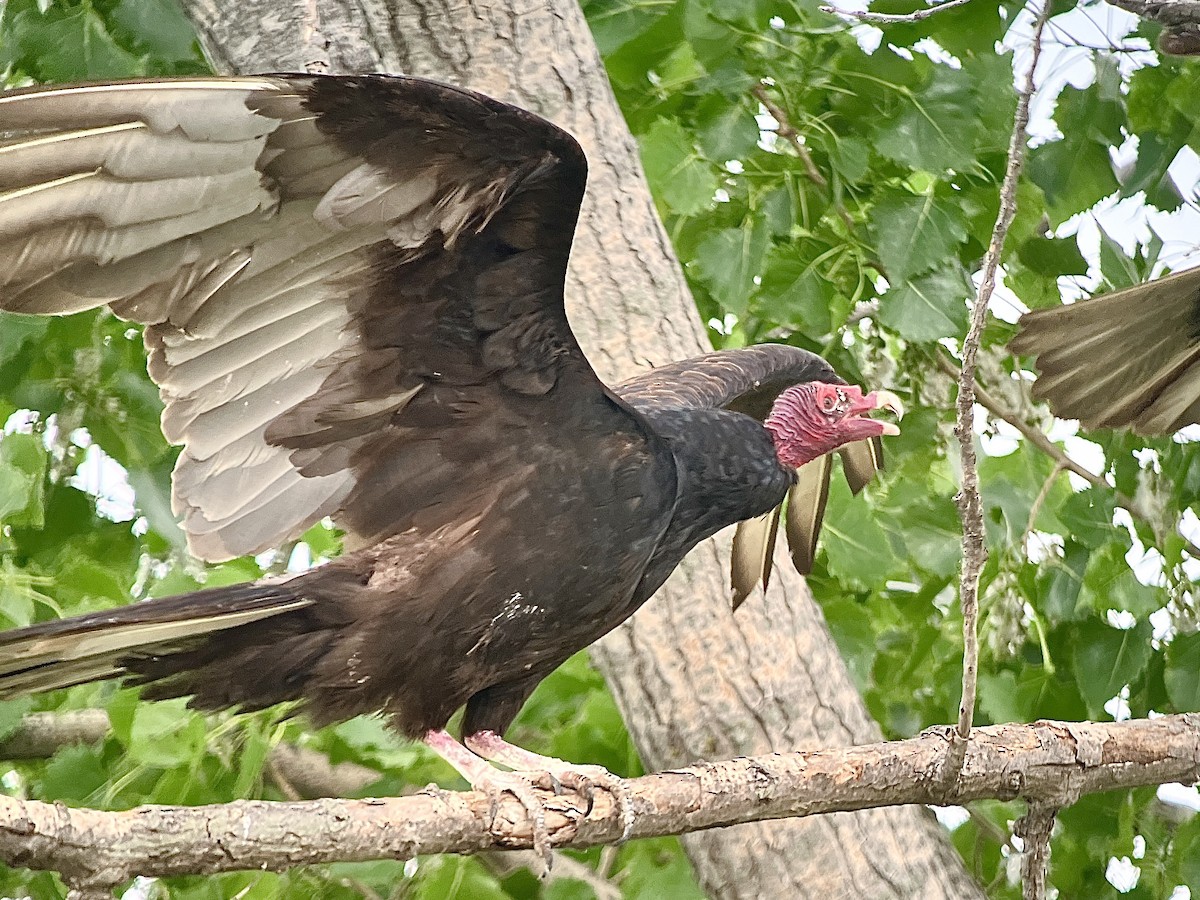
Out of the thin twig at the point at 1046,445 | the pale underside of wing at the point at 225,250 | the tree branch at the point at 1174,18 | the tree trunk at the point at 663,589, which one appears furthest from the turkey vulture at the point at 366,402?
the thin twig at the point at 1046,445

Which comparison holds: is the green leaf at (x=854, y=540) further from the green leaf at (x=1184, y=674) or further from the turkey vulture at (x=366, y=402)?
the turkey vulture at (x=366, y=402)

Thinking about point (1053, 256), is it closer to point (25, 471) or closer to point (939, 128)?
point (939, 128)

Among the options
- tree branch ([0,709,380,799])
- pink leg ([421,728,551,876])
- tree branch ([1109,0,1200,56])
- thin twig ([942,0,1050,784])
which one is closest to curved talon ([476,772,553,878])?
pink leg ([421,728,551,876])

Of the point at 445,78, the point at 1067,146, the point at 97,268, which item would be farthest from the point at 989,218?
the point at 97,268

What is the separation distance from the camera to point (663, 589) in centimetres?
249

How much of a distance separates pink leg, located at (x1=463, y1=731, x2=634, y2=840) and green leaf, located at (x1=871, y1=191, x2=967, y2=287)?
117 cm

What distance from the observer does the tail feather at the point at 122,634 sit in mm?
1610

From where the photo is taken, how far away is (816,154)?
2965 millimetres

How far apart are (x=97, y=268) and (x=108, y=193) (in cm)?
9

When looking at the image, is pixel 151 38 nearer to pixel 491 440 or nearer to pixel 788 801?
pixel 491 440

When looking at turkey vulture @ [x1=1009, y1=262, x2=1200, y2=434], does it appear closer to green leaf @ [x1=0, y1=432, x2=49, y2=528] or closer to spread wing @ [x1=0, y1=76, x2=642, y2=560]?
spread wing @ [x1=0, y1=76, x2=642, y2=560]

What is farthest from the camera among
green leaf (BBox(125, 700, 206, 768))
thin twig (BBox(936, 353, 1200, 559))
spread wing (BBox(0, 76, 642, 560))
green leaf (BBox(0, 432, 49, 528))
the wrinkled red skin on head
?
thin twig (BBox(936, 353, 1200, 559))

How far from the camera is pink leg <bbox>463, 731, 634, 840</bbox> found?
5.86 ft

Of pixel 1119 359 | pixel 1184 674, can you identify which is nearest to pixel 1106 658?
pixel 1184 674
